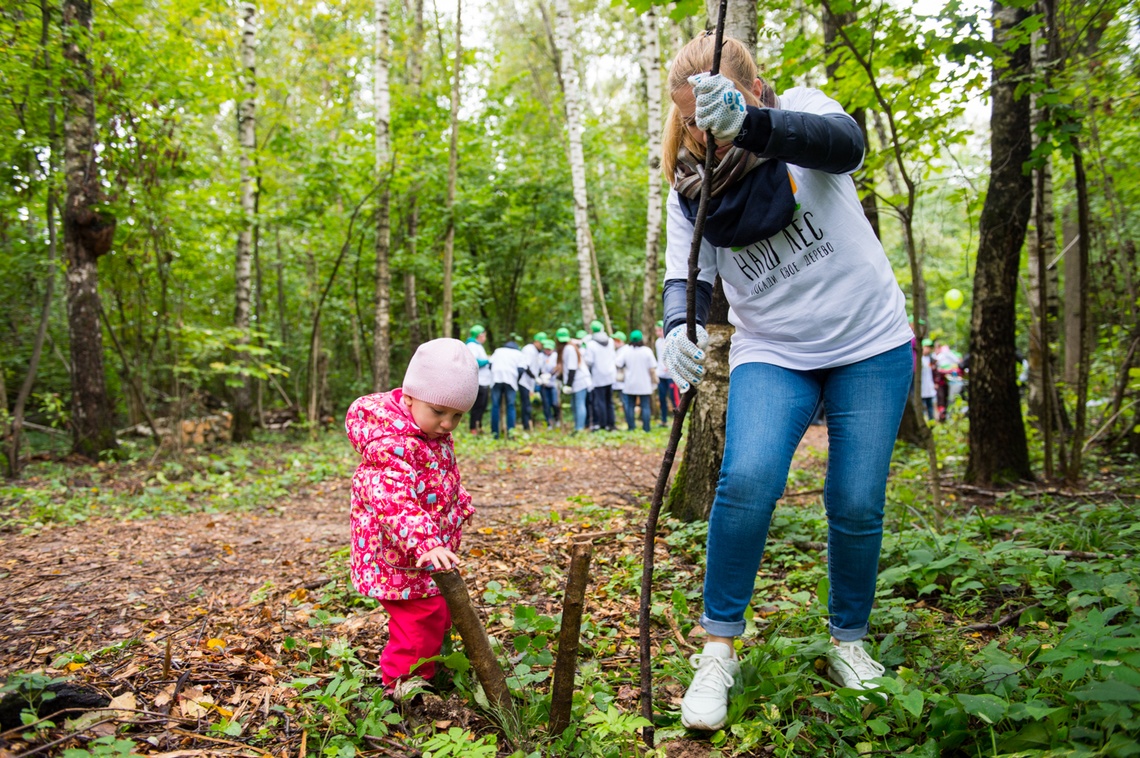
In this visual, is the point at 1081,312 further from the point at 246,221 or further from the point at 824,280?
the point at 246,221

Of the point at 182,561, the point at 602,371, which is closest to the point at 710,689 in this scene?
the point at 182,561

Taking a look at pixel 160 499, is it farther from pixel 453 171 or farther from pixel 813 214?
pixel 453 171

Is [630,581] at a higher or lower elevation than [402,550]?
lower

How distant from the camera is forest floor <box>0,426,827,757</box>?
2.30 metres

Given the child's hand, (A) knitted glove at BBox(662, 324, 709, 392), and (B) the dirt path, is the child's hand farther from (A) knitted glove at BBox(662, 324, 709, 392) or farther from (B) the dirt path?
(B) the dirt path

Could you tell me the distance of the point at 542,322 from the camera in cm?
2195

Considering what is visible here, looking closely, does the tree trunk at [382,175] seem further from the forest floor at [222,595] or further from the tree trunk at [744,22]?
the tree trunk at [744,22]

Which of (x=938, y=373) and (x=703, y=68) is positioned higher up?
(x=703, y=68)

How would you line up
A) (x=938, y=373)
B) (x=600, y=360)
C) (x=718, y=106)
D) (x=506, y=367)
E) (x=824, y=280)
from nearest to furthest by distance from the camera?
(x=718, y=106), (x=824, y=280), (x=506, y=367), (x=600, y=360), (x=938, y=373)

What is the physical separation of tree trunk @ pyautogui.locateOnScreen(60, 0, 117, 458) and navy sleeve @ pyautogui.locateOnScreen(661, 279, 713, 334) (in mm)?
7816

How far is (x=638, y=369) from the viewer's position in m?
12.2

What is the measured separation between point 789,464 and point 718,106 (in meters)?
1.03

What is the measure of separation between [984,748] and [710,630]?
28.8 inches

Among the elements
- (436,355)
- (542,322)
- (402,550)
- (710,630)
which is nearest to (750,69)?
(436,355)
